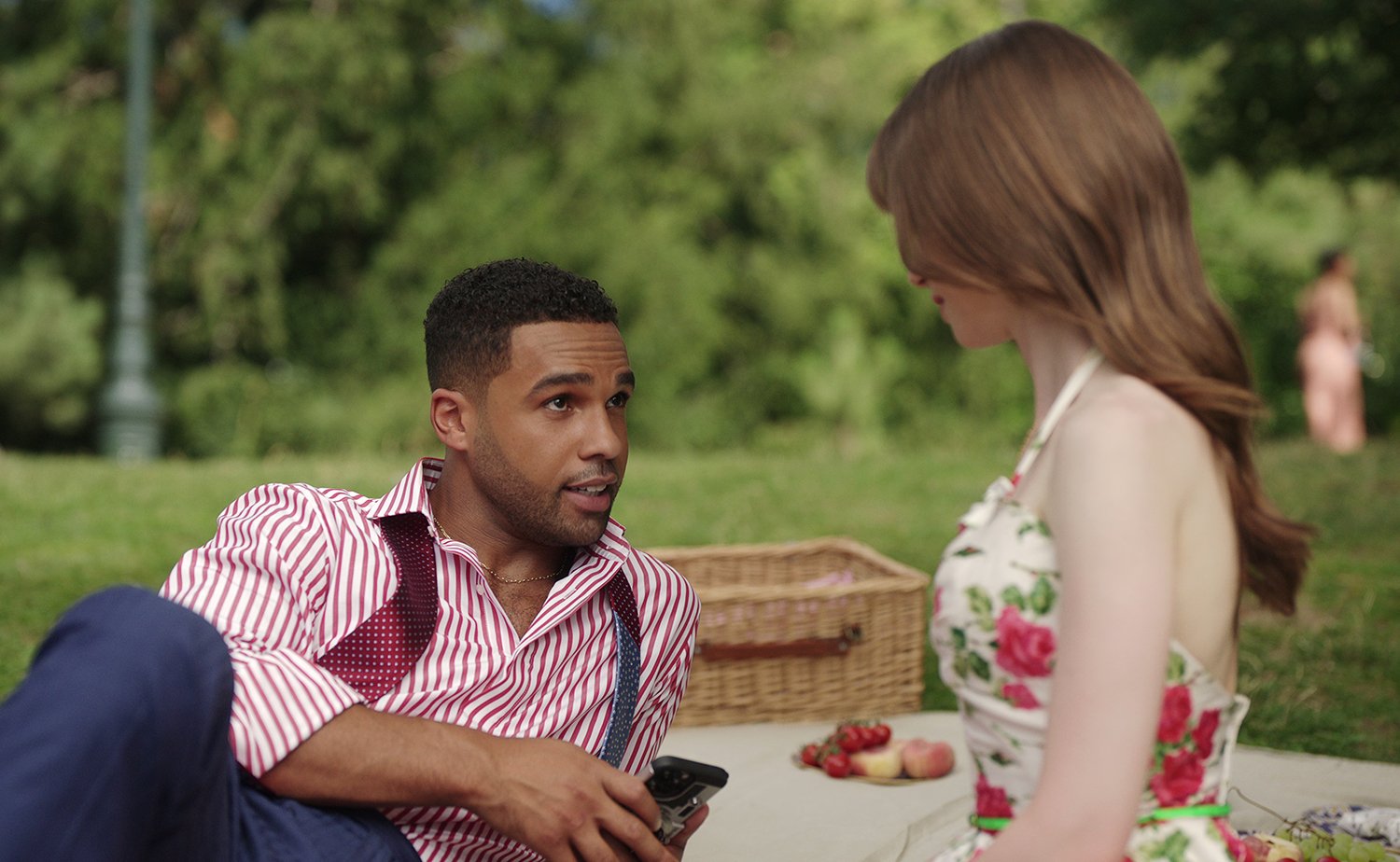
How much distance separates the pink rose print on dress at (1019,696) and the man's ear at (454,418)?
1232mm

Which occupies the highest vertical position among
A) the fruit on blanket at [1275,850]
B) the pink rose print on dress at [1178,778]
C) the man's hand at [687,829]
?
the pink rose print on dress at [1178,778]

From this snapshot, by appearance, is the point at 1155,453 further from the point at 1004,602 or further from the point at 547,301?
the point at 547,301

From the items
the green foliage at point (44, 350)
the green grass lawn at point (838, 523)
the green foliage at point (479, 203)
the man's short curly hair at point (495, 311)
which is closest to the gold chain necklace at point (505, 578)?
the man's short curly hair at point (495, 311)

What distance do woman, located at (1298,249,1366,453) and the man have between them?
34.6 feet

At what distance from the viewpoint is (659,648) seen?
255 cm

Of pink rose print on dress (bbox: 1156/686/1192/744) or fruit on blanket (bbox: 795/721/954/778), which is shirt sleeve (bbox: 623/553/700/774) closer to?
pink rose print on dress (bbox: 1156/686/1192/744)

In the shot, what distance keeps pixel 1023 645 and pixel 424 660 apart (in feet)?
3.62

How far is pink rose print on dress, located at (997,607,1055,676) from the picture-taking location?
1577mm

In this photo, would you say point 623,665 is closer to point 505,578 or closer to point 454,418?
point 505,578

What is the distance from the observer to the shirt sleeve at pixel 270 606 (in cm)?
202

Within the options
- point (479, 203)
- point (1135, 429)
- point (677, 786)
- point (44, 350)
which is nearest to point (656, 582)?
point (677, 786)

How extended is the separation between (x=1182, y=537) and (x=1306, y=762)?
2.62 meters

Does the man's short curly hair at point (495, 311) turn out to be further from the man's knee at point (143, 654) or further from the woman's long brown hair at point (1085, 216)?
the woman's long brown hair at point (1085, 216)

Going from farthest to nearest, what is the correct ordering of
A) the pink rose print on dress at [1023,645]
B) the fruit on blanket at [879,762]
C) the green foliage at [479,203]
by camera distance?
the green foliage at [479,203], the fruit on blanket at [879,762], the pink rose print on dress at [1023,645]
